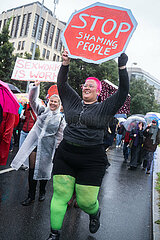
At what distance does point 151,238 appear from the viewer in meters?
3.55

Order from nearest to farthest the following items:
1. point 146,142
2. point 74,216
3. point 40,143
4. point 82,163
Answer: point 82,163 → point 74,216 → point 40,143 → point 146,142

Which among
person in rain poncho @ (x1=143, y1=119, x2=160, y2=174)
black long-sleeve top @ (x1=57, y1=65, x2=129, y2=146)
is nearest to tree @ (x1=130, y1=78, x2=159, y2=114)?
person in rain poncho @ (x1=143, y1=119, x2=160, y2=174)

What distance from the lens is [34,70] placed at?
26.1ft

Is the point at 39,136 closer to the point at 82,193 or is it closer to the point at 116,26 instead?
the point at 82,193

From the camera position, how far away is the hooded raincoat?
4.06m

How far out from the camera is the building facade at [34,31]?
47656 millimetres

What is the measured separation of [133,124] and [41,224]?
25.6ft

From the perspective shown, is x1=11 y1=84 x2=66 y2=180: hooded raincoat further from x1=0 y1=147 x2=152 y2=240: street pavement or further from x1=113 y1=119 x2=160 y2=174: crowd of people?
x1=113 y1=119 x2=160 y2=174: crowd of people

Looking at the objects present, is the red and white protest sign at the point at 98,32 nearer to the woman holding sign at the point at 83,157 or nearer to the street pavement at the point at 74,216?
the woman holding sign at the point at 83,157

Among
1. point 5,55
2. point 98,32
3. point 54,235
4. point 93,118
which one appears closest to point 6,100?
point 93,118

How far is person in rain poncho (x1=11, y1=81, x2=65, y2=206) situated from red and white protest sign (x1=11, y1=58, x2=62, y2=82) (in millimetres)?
3870

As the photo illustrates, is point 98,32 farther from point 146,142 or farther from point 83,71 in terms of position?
point 83,71

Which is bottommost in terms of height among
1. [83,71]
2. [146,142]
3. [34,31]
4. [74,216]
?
[74,216]

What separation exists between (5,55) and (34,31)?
109 ft
